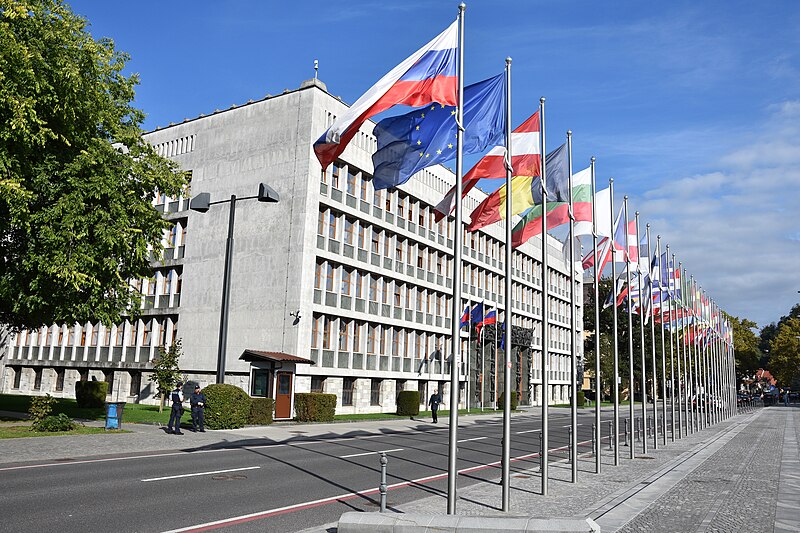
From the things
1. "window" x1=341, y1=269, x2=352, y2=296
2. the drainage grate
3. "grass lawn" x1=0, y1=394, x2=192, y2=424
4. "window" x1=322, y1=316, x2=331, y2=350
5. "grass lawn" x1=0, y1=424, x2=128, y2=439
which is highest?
"window" x1=341, y1=269, x2=352, y2=296

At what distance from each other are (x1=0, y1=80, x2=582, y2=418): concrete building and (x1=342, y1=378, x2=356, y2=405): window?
12 cm

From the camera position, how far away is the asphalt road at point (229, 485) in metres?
10.2

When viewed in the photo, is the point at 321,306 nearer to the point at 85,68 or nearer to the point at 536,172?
the point at 85,68

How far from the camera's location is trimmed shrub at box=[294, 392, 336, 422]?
1345 inches

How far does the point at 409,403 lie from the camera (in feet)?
140

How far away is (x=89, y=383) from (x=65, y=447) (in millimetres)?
19941

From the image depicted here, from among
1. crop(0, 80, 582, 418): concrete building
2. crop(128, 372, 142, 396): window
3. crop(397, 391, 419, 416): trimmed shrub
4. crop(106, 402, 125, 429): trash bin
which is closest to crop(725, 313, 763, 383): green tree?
crop(0, 80, 582, 418): concrete building

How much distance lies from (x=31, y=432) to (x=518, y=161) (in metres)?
18.4

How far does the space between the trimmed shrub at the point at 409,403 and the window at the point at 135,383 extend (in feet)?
58.7

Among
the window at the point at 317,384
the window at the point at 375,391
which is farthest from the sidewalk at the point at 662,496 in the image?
the window at the point at 375,391

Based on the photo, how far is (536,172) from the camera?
1405cm

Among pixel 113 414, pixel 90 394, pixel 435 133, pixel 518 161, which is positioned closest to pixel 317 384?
pixel 90 394

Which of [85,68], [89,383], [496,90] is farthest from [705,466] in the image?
[89,383]

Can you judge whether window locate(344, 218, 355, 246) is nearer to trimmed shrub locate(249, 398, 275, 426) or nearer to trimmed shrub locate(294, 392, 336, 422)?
trimmed shrub locate(294, 392, 336, 422)
